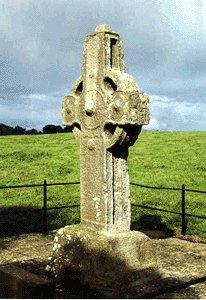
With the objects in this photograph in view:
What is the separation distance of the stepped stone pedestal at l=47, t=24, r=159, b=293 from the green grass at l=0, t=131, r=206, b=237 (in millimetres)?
3466

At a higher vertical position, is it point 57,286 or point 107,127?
point 107,127

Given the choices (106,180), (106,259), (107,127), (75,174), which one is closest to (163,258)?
(106,259)

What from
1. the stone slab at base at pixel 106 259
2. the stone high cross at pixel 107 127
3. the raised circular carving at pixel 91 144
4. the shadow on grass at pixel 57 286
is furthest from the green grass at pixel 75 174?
the raised circular carving at pixel 91 144

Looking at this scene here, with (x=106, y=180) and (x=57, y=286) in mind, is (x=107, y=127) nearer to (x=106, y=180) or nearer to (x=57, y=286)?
(x=106, y=180)

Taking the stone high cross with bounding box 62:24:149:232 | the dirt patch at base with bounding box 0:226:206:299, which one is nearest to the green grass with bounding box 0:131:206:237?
the dirt patch at base with bounding box 0:226:206:299

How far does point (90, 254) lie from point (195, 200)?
5.99 m

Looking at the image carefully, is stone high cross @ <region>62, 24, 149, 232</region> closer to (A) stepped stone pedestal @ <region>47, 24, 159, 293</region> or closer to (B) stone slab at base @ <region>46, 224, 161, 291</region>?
(A) stepped stone pedestal @ <region>47, 24, 159, 293</region>

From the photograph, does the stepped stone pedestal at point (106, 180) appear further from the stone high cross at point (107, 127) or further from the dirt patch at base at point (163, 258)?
the dirt patch at base at point (163, 258)

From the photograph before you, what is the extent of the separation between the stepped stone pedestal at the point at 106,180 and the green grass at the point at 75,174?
11.4 feet

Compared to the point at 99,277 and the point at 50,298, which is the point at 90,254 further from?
the point at 50,298

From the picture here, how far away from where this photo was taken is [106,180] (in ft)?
16.1

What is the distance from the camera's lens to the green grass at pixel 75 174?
9.42 m

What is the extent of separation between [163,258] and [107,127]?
2195 millimetres

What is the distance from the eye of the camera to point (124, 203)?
5070 mm
